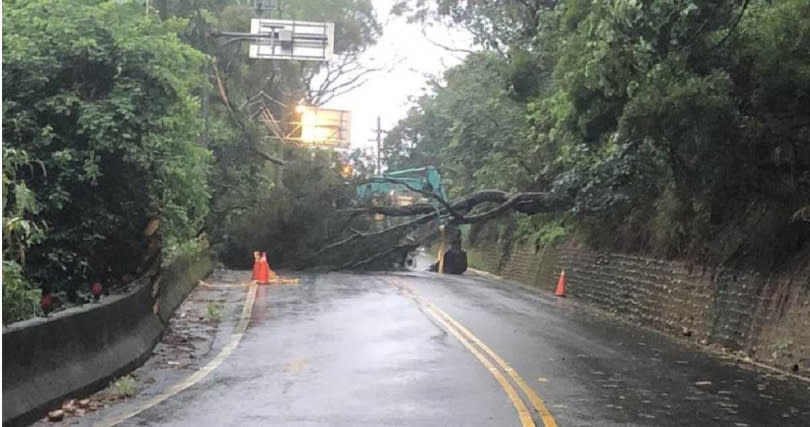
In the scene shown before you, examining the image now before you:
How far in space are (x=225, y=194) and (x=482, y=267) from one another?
46.0 feet

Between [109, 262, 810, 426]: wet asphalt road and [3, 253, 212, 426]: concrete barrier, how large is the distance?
0.82m

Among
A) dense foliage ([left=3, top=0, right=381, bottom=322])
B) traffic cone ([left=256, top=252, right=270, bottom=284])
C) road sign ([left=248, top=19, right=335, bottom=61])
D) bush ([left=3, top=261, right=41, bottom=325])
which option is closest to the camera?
bush ([left=3, top=261, right=41, bottom=325])

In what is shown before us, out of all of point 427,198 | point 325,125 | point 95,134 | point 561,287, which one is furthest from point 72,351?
point 325,125

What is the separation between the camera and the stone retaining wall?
13477 mm

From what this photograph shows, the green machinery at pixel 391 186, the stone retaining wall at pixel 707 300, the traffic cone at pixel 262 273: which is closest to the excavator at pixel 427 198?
the green machinery at pixel 391 186

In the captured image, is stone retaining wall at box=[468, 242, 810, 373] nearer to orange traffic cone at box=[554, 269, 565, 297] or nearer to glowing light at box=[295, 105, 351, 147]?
orange traffic cone at box=[554, 269, 565, 297]

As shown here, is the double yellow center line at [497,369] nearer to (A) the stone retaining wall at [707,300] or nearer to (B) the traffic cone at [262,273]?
(A) the stone retaining wall at [707,300]

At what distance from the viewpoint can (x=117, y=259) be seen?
15344mm

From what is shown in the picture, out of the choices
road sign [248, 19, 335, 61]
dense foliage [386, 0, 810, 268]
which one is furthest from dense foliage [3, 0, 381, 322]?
road sign [248, 19, 335, 61]

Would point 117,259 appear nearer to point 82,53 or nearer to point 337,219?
point 82,53

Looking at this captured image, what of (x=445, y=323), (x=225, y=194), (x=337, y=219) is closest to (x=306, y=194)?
(x=337, y=219)

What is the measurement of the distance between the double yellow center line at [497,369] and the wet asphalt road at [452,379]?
91mm

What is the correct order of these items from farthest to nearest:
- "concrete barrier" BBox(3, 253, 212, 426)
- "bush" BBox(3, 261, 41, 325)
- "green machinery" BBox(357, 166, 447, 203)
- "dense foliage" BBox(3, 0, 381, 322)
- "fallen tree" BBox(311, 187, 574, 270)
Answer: "green machinery" BBox(357, 166, 447, 203) → "fallen tree" BBox(311, 187, 574, 270) → "dense foliage" BBox(3, 0, 381, 322) → "bush" BBox(3, 261, 41, 325) → "concrete barrier" BBox(3, 253, 212, 426)

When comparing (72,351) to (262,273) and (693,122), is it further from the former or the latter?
(262,273)
